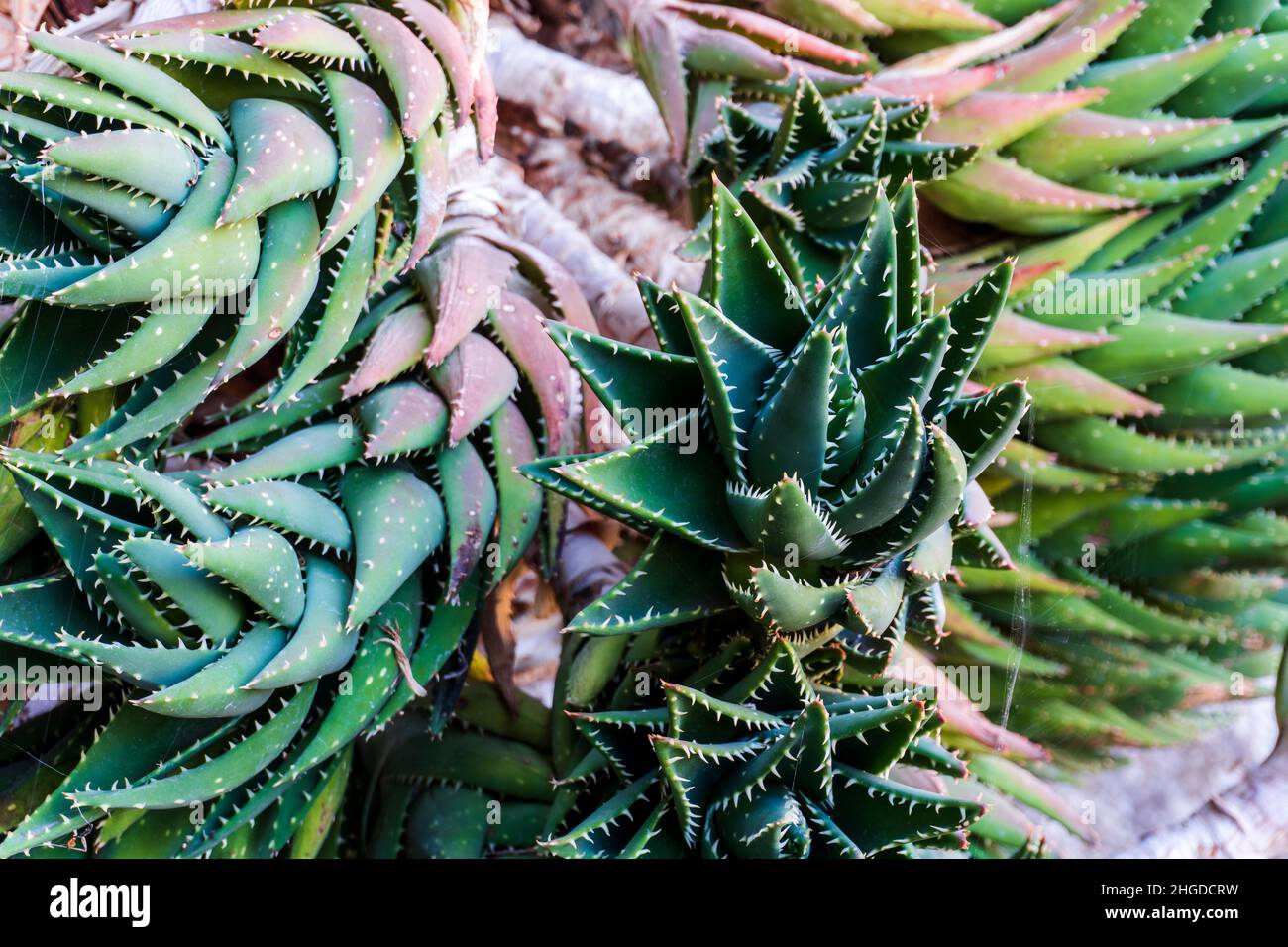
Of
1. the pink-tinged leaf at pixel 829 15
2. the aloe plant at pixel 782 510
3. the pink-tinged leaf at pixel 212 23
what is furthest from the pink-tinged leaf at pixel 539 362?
the pink-tinged leaf at pixel 829 15

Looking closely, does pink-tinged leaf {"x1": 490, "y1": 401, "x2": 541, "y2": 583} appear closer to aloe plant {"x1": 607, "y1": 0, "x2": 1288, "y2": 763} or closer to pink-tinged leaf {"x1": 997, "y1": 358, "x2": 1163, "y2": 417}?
aloe plant {"x1": 607, "y1": 0, "x2": 1288, "y2": 763}

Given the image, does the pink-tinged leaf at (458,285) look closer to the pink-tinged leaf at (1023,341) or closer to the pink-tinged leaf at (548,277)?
the pink-tinged leaf at (548,277)

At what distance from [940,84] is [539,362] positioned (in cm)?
56

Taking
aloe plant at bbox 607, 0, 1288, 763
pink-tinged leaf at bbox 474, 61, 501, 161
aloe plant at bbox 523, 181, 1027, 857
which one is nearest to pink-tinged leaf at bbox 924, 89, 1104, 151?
aloe plant at bbox 607, 0, 1288, 763

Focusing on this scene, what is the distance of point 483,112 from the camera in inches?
42.8

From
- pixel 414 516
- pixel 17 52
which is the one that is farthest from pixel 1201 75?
pixel 17 52

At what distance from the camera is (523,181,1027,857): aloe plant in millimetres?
817

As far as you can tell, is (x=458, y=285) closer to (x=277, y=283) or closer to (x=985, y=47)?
(x=277, y=283)

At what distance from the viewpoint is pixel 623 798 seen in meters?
0.89

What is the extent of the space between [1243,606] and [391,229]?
1236mm

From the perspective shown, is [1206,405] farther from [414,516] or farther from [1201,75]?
[414,516]

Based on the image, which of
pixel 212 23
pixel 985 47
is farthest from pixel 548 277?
pixel 985 47

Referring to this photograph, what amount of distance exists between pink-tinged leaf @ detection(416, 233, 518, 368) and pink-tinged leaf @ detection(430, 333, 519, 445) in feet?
0.05

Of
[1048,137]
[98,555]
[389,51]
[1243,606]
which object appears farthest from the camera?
[1243,606]
